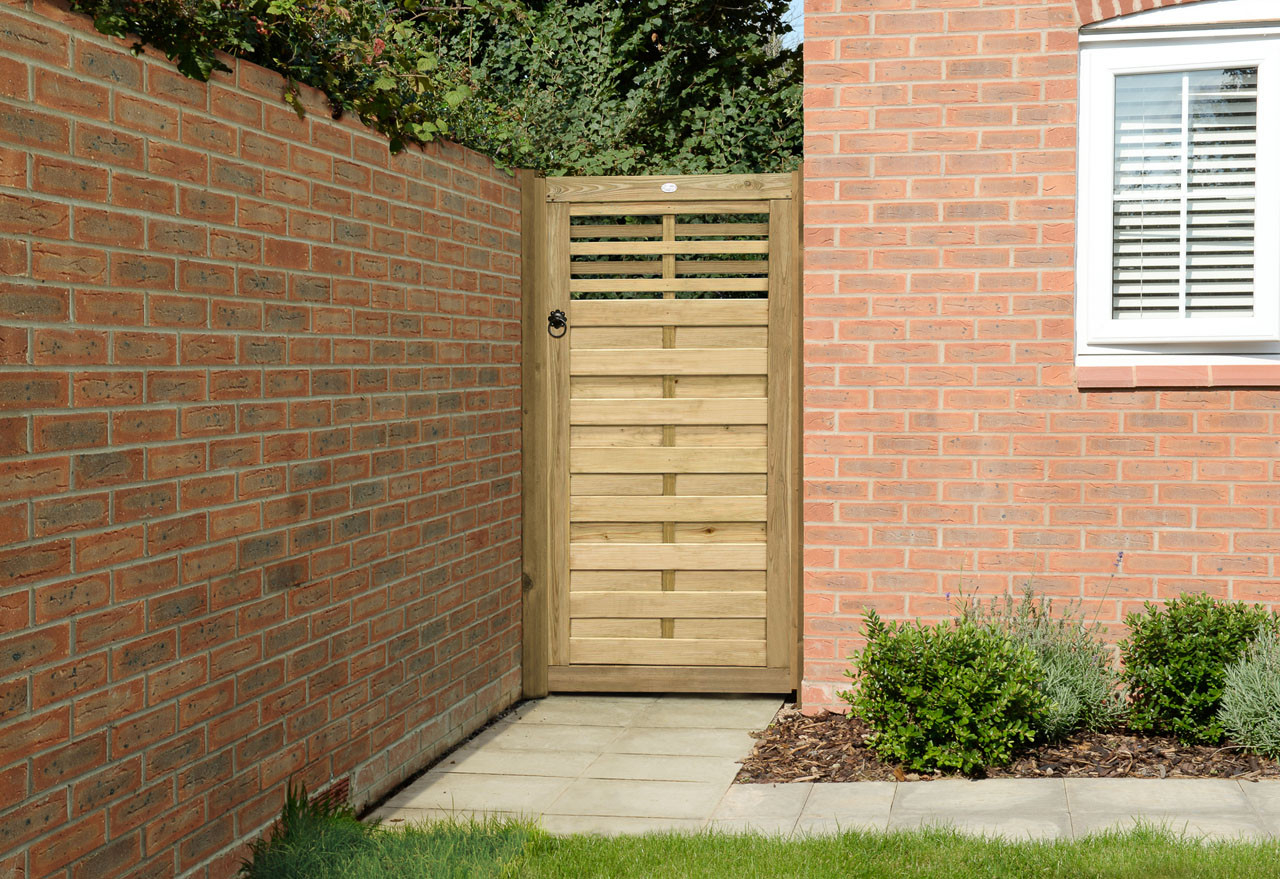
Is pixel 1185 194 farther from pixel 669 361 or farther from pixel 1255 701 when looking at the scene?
pixel 669 361

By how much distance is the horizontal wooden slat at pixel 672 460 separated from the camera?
645 cm

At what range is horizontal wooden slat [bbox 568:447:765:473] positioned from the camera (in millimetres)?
6453

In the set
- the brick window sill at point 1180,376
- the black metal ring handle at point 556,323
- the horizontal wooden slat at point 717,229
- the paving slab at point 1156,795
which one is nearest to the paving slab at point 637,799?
the paving slab at point 1156,795

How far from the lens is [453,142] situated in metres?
5.73

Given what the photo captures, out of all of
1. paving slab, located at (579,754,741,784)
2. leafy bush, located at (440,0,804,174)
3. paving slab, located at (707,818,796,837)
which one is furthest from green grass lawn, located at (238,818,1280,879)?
leafy bush, located at (440,0,804,174)

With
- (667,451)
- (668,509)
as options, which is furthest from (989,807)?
(667,451)

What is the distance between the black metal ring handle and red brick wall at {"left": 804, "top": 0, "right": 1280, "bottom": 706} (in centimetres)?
125

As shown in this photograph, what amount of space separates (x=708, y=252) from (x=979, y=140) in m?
1.33

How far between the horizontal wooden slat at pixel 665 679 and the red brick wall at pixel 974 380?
55cm

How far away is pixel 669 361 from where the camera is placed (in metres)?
6.46

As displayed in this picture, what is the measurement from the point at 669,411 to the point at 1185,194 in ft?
8.29

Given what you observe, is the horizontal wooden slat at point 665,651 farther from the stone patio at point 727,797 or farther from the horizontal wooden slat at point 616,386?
the horizontal wooden slat at point 616,386

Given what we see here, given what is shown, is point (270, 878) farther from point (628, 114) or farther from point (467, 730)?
point (628, 114)

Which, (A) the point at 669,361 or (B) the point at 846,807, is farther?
(A) the point at 669,361
